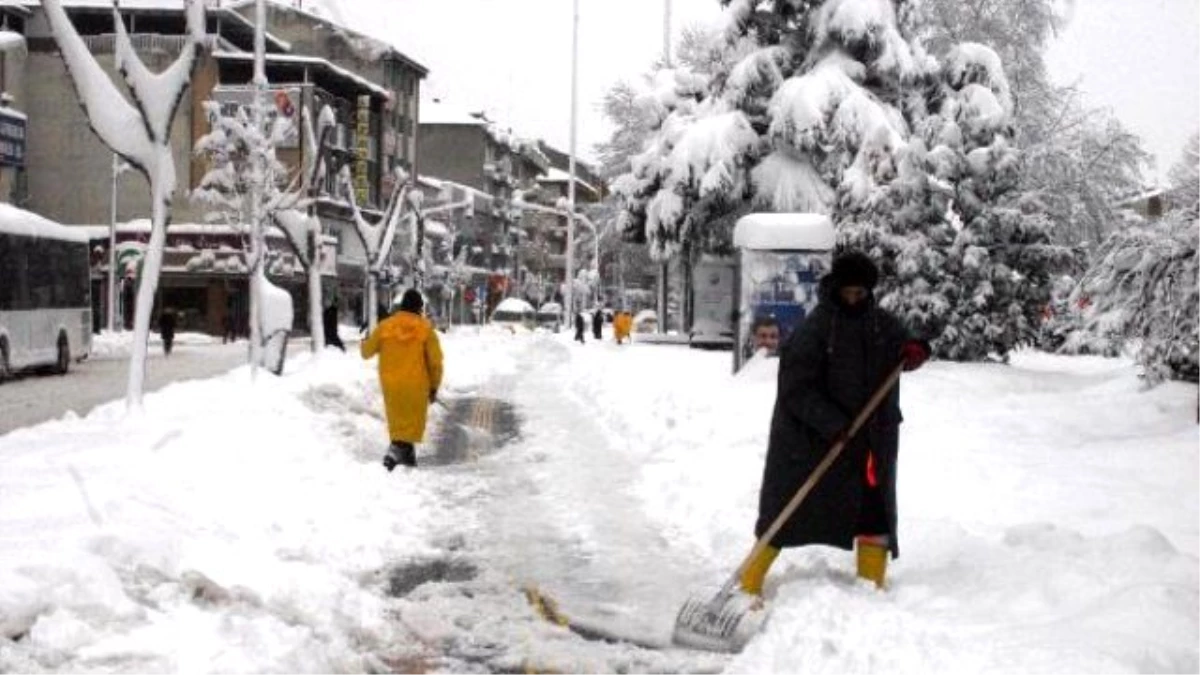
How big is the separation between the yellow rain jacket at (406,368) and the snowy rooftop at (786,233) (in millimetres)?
10493

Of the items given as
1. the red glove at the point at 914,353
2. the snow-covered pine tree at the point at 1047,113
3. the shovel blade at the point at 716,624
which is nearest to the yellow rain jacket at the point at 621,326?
the snow-covered pine tree at the point at 1047,113

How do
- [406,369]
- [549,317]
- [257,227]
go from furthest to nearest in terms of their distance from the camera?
[549,317], [257,227], [406,369]

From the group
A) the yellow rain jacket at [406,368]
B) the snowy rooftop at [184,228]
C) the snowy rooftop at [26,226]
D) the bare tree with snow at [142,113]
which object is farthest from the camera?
the snowy rooftop at [184,228]

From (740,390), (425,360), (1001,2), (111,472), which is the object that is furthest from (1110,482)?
(1001,2)

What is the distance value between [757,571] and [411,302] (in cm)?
593

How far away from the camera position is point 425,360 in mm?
11836

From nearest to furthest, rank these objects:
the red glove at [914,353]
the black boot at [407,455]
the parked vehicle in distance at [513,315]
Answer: the red glove at [914,353] < the black boot at [407,455] < the parked vehicle in distance at [513,315]

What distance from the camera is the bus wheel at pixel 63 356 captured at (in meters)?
29.6

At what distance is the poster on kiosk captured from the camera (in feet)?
70.1

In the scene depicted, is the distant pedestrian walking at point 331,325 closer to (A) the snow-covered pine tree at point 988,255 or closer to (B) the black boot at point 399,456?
(A) the snow-covered pine tree at point 988,255

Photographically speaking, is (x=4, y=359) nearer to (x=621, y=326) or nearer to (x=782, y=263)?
(x=782, y=263)

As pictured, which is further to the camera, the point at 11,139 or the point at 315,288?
the point at 315,288

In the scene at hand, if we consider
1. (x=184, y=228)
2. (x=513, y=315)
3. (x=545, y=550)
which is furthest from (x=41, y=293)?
(x=513, y=315)

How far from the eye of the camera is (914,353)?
637 centimetres
